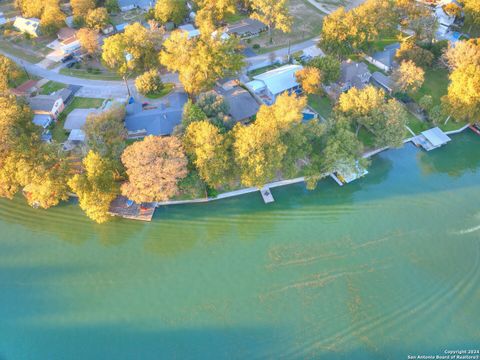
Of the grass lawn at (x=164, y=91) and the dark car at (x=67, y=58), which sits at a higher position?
the dark car at (x=67, y=58)

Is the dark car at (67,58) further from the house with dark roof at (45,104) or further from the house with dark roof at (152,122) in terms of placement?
the house with dark roof at (152,122)

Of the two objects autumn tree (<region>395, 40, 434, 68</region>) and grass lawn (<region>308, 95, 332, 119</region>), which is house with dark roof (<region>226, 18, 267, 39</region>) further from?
autumn tree (<region>395, 40, 434, 68</region>)

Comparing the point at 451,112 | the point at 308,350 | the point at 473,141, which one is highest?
the point at 451,112

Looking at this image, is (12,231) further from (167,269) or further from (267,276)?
(267,276)

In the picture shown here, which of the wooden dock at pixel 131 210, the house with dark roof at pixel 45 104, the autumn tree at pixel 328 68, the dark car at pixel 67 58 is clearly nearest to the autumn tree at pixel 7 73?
the house with dark roof at pixel 45 104

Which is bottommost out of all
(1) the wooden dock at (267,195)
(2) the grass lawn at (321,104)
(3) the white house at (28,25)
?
(1) the wooden dock at (267,195)

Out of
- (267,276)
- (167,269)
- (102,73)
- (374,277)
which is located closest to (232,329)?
(267,276)

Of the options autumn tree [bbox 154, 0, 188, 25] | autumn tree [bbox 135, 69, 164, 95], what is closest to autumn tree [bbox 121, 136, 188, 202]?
autumn tree [bbox 135, 69, 164, 95]
